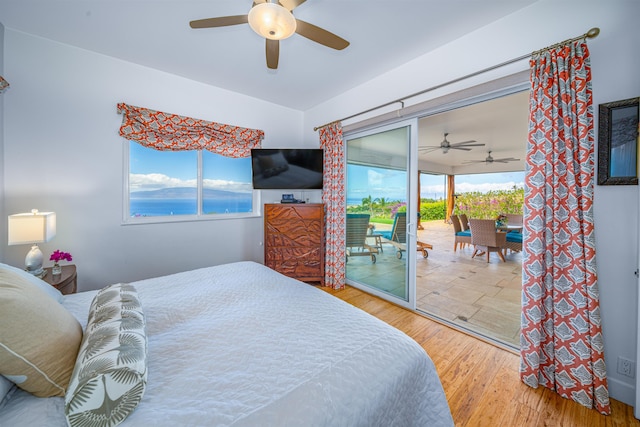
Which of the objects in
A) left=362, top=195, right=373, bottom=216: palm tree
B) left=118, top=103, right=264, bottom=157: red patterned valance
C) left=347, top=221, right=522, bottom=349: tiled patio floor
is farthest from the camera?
left=362, top=195, right=373, bottom=216: palm tree

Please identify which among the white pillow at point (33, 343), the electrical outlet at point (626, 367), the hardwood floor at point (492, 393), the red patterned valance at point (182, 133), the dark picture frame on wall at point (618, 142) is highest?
the red patterned valance at point (182, 133)

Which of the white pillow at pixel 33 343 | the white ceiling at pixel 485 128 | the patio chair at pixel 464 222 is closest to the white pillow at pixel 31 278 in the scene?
the white pillow at pixel 33 343

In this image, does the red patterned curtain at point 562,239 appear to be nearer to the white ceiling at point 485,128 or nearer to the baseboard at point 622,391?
the baseboard at point 622,391

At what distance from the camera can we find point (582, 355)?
1.50m

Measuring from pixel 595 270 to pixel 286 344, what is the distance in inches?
74.3

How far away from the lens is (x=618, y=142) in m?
1.50

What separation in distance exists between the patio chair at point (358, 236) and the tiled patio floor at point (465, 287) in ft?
0.31

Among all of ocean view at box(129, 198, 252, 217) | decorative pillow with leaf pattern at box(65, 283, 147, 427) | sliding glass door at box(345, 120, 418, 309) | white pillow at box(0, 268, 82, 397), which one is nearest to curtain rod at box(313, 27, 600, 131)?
sliding glass door at box(345, 120, 418, 309)

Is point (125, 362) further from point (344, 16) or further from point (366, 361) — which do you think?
point (344, 16)

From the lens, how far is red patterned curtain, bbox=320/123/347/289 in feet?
11.1

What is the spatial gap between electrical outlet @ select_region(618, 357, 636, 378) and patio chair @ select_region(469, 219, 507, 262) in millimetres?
3231

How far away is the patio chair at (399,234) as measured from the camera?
2842 mm

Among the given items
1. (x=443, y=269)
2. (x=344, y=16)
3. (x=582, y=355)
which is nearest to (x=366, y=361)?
(x=582, y=355)

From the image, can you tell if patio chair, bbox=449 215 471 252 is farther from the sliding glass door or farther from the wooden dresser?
the wooden dresser
